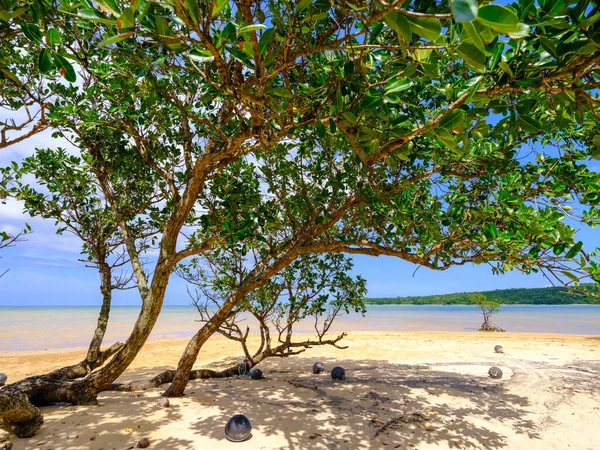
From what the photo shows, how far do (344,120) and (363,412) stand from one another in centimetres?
485

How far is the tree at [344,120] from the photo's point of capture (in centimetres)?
148

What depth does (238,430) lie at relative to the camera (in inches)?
161

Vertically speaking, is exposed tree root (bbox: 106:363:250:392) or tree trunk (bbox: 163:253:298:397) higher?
tree trunk (bbox: 163:253:298:397)

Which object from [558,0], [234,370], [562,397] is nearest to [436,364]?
[562,397]

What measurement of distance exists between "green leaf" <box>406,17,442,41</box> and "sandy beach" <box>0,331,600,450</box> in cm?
445

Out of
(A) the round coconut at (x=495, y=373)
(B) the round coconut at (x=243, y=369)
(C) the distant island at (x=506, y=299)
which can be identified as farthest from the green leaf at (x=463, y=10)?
(C) the distant island at (x=506, y=299)

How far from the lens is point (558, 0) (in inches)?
52.4

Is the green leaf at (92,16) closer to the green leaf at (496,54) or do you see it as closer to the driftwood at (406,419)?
the green leaf at (496,54)

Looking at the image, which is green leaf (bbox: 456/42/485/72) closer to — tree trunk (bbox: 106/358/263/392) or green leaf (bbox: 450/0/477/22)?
green leaf (bbox: 450/0/477/22)

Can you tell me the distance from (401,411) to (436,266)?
2421mm

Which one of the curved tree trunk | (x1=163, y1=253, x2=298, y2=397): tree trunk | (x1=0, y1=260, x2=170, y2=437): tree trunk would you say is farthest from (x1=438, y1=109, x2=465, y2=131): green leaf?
the curved tree trunk

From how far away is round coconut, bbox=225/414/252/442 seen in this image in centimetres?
406

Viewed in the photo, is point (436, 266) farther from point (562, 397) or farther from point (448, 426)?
point (562, 397)

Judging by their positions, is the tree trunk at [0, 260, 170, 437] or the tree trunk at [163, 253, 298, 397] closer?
the tree trunk at [0, 260, 170, 437]
